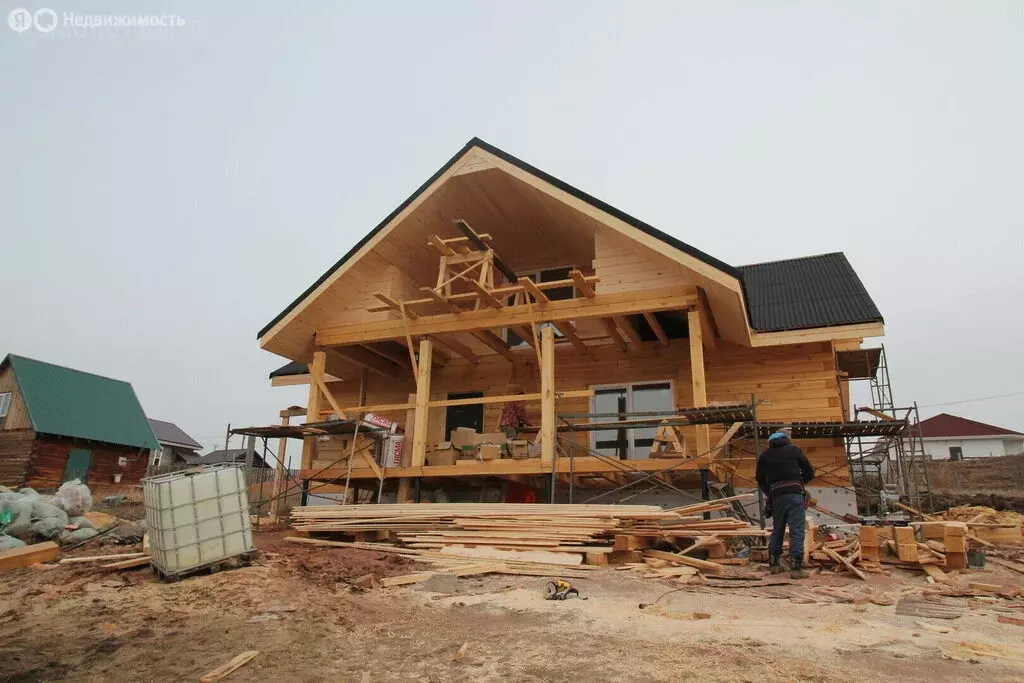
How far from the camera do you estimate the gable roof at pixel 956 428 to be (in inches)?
2005

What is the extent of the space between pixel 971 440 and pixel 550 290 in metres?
52.3

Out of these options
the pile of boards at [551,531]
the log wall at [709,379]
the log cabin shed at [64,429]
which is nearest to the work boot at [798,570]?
the pile of boards at [551,531]

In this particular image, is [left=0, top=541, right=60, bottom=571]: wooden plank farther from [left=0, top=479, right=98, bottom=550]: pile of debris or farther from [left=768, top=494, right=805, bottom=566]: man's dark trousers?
[left=768, top=494, right=805, bottom=566]: man's dark trousers

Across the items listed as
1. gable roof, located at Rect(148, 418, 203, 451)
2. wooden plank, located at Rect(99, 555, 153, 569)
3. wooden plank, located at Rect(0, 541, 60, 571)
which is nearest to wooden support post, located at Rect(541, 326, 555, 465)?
wooden plank, located at Rect(99, 555, 153, 569)

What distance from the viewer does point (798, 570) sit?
24.2 feet

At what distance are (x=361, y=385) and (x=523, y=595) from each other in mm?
11626

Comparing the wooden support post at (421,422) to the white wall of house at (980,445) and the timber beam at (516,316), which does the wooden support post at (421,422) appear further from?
the white wall of house at (980,445)

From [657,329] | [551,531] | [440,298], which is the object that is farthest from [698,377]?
[440,298]

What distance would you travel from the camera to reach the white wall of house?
50750 millimetres

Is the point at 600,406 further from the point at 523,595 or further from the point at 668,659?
the point at 668,659

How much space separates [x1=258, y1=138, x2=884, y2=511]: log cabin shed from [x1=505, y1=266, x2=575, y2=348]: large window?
5 cm

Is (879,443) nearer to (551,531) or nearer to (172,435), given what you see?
(551,531)

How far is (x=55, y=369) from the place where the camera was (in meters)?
36.1

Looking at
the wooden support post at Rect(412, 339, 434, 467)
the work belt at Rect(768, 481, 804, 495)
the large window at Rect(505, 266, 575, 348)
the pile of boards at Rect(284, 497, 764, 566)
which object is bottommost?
the pile of boards at Rect(284, 497, 764, 566)
